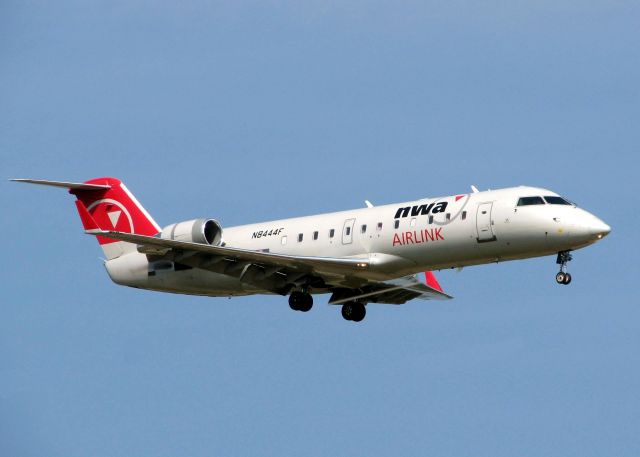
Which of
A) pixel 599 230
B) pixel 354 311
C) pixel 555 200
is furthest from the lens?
pixel 354 311

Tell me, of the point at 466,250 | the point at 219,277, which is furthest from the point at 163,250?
the point at 466,250

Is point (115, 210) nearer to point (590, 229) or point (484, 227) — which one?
point (484, 227)

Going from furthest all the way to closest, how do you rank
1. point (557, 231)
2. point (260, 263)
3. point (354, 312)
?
point (354, 312) → point (260, 263) → point (557, 231)

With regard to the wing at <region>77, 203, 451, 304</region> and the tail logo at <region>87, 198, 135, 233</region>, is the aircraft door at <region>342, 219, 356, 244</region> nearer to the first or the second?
the wing at <region>77, 203, 451, 304</region>

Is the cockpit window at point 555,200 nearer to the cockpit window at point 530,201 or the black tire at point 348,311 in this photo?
the cockpit window at point 530,201

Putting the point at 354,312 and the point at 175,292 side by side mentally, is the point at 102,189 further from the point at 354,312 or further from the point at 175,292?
the point at 354,312

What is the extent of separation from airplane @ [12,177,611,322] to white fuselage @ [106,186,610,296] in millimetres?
28

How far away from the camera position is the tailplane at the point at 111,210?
44.3 m

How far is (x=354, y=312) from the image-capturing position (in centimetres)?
4234

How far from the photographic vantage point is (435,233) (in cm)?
3753

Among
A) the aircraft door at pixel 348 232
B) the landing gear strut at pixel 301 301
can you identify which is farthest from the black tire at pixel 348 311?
the aircraft door at pixel 348 232

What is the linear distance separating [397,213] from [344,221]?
188cm

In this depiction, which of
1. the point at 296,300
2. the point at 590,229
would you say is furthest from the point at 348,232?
the point at 590,229

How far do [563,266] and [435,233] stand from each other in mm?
3636
